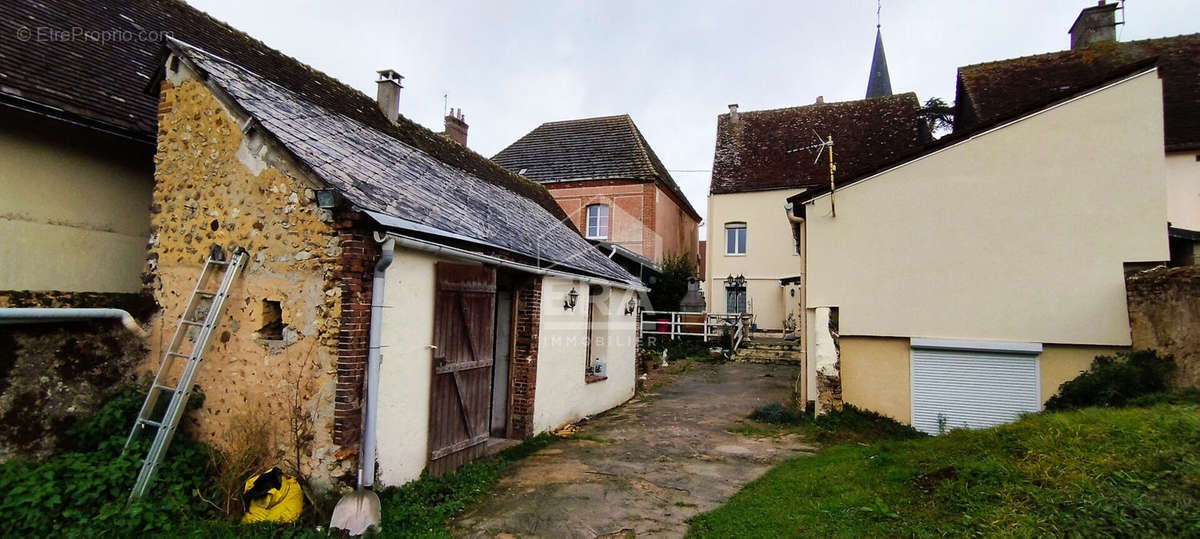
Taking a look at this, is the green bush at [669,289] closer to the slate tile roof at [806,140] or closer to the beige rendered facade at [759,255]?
the beige rendered facade at [759,255]

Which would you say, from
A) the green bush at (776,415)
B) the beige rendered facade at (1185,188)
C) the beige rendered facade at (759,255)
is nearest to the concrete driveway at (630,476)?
the green bush at (776,415)

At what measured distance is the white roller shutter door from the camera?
26.3 ft

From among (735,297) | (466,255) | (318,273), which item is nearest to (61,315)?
(318,273)

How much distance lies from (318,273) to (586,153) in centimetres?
2100

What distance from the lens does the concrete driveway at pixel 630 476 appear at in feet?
16.4

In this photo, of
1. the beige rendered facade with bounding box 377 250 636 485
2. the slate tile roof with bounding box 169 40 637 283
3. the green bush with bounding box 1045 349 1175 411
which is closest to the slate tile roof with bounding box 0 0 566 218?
the slate tile roof with bounding box 169 40 637 283

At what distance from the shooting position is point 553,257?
8.72 meters

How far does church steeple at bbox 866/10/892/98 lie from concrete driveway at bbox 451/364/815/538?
25.0m

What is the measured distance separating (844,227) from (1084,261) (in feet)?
10.1

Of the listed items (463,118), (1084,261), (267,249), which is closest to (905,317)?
(1084,261)

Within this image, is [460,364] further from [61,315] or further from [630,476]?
[61,315]

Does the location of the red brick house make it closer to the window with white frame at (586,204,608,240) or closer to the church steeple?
the window with white frame at (586,204,608,240)

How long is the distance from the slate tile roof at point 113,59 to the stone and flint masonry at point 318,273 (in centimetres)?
101

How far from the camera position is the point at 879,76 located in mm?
29906
